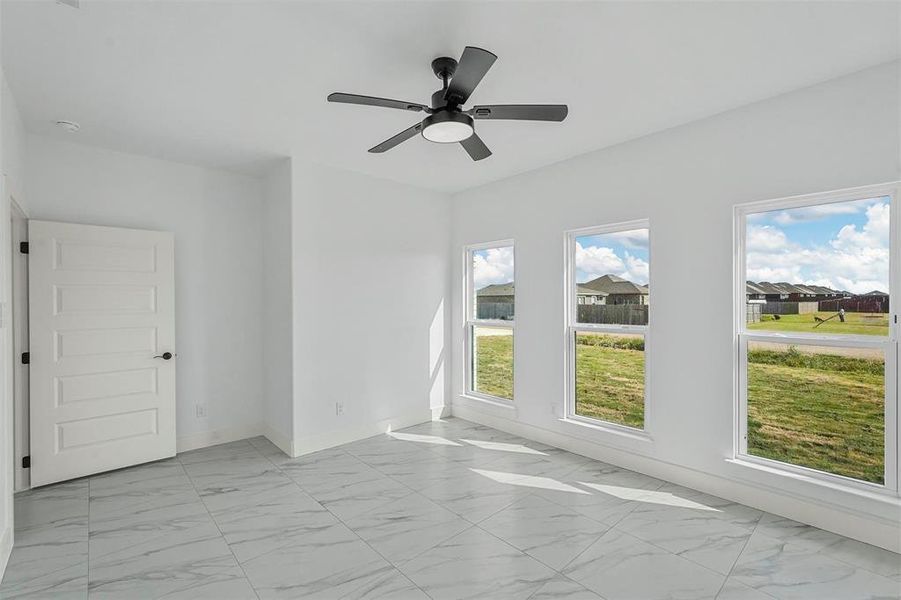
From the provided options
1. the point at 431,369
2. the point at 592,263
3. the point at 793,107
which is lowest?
the point at 431,369

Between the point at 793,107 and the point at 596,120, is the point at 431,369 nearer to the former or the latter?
the point at 596,120

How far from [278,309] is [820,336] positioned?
171 inches

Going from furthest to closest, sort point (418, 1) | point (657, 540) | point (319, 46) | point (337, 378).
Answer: point (337, 378), point (657, 540), point (319, 46), point (418, 1)

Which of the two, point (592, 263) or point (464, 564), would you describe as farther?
point (592, 263)

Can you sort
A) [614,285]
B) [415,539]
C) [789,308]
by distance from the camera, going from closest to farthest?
[415,539], [789,308], [614,285]

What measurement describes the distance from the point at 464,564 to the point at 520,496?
3.07 feet

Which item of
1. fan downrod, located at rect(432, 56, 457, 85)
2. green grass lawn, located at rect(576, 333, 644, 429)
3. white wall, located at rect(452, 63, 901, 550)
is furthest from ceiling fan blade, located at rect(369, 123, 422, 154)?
green grass lawn, located at rect(576, 333, 644, 429)

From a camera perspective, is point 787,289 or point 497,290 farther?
point 497,290

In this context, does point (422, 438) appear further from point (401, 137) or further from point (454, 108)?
point (454, 108)

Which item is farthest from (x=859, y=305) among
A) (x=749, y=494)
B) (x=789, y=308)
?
(x=749, y=494)

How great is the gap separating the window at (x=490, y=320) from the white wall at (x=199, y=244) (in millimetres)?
2361

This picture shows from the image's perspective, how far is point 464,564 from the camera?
2.43m

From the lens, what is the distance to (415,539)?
8.80ft

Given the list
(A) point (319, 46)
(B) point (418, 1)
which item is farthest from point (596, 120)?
(A) point (319, 46)
